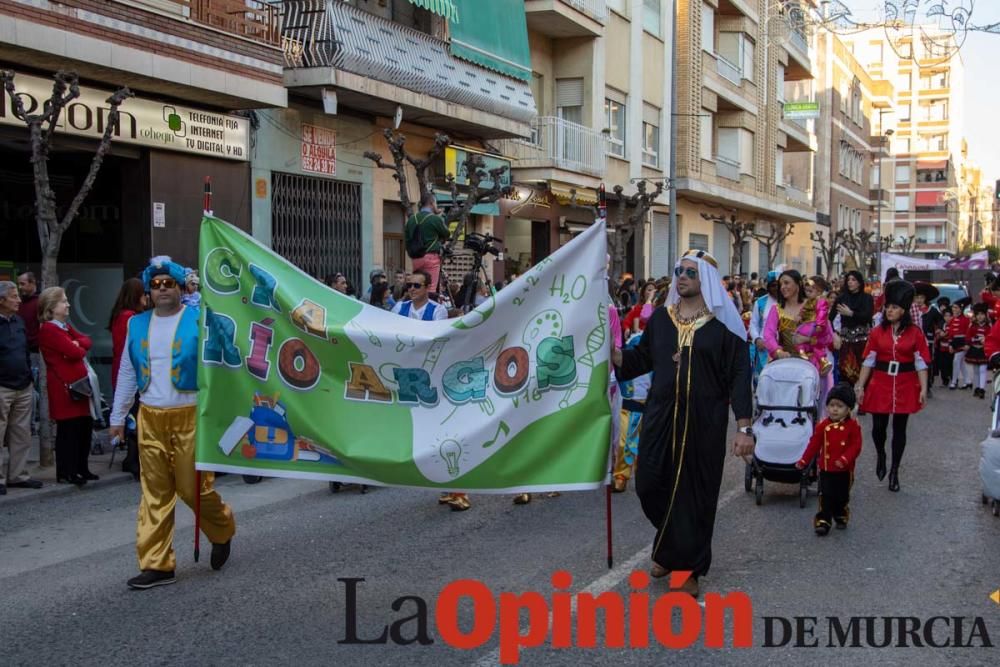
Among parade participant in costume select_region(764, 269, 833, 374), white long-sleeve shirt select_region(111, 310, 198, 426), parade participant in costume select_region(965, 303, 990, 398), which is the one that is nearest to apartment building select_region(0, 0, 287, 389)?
white long-sleeve shirt select_region(111, 310, 198, 426)

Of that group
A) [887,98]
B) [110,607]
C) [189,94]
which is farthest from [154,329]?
[887,98]

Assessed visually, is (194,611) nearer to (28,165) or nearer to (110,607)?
(110,607)

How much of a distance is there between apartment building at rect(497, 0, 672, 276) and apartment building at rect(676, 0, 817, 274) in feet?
5.28

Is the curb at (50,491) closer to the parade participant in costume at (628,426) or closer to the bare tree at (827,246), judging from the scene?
the parade participant in costume at (628,426)

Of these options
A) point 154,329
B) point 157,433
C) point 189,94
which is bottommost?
point 157,433

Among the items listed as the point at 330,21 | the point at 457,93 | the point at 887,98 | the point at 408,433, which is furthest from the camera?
the point at 887,98

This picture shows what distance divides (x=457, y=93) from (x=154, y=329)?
15.1 metres

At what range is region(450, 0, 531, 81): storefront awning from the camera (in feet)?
69.3

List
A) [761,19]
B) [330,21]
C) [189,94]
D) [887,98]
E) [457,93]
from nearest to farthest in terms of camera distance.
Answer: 1. [189,94]
2. [330,21]
3. [457,93]
4. [761,19]
5. [887,98]

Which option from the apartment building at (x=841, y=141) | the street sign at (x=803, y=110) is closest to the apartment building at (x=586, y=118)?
the street sign at (x=803, y=110)

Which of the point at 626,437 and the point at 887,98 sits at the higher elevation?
the point at 887,98

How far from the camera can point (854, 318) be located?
43.1ft

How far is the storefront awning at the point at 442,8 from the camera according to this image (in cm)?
1886

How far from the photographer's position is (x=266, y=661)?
5035mm
